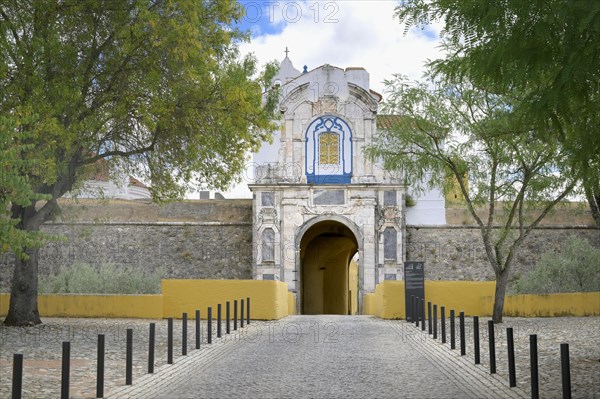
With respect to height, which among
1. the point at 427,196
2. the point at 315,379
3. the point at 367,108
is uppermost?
the point at 367,108

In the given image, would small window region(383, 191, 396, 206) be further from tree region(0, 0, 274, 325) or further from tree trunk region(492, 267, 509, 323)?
tree region(0, 0, 274, 325)

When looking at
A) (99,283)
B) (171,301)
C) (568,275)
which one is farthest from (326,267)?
(171,301)

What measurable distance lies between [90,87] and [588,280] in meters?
19.4

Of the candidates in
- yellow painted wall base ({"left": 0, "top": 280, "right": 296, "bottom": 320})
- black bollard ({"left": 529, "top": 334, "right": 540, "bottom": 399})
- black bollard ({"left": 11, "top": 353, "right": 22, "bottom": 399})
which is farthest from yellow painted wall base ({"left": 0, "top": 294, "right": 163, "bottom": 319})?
black bollard ({"left": 11, "top": 353, "right": 22, "bottom": 399})

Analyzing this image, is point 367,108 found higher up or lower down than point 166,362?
higher up

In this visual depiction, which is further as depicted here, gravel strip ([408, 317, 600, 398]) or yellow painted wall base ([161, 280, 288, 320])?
yellow painted wall base ([161, 280, 288, 320])

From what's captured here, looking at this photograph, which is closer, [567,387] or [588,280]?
[567,387]

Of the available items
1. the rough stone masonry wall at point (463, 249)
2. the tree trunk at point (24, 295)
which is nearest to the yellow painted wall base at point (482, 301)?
the rough stone masonry wall at point (463, 249)

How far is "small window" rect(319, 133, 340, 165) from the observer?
115 feet

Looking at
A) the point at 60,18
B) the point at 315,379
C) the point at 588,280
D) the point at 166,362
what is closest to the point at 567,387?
the point at 315,379

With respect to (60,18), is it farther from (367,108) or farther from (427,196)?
(427,196)

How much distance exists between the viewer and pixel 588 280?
29484 mm

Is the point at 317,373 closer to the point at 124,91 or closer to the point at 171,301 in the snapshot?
the point at 124,91

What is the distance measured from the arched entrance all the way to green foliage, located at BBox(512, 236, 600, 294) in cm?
1035
